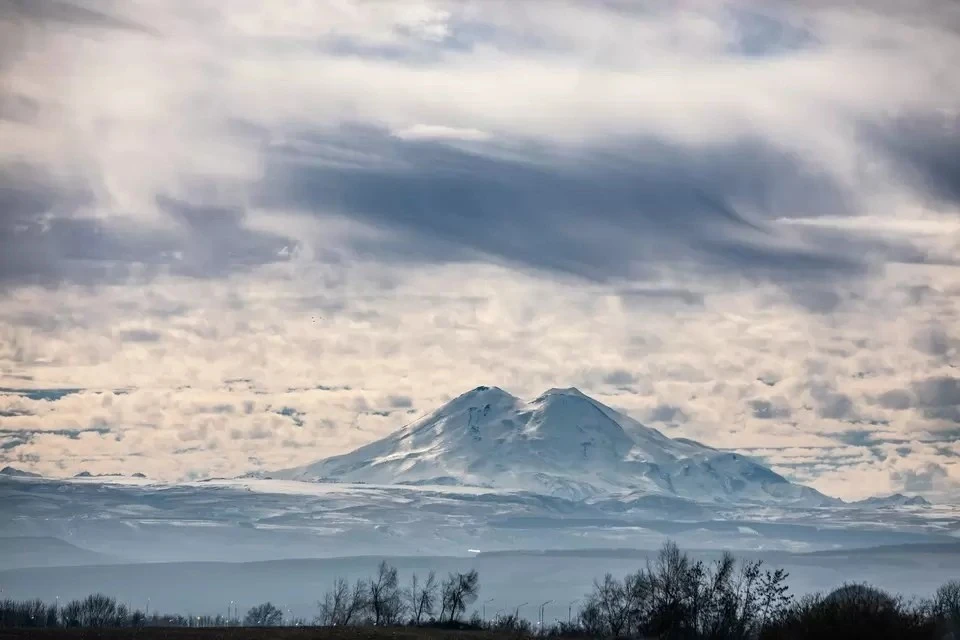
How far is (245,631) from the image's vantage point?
172 m

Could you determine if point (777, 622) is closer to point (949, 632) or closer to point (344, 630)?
point (949, 632)

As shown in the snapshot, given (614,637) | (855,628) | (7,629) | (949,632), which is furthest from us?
(614,637)

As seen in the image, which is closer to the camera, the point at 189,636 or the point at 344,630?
the point at 189,636

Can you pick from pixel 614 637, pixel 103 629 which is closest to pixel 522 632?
pixel 614 637

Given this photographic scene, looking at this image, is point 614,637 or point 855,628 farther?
point 614,637

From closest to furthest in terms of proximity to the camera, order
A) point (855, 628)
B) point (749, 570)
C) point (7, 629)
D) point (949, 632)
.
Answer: point (855, 628) < point (949, 632) < point (7, 629) < point (749, 570)

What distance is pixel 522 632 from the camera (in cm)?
19050

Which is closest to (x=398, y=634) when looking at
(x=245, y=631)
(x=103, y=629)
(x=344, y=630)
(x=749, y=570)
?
(x=344, y=630)

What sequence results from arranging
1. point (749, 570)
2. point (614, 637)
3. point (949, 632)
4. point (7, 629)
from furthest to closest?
point (749, 570)
point (614, 637)
point (7, 629)
point (949, 632)

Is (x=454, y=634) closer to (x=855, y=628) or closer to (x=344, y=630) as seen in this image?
(x=344, y=630)

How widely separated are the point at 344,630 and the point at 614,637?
34444mm

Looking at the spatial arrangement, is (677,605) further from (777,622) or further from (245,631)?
(245,631)

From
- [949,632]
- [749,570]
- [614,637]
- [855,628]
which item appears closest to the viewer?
[855,628]

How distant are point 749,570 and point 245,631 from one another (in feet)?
224
